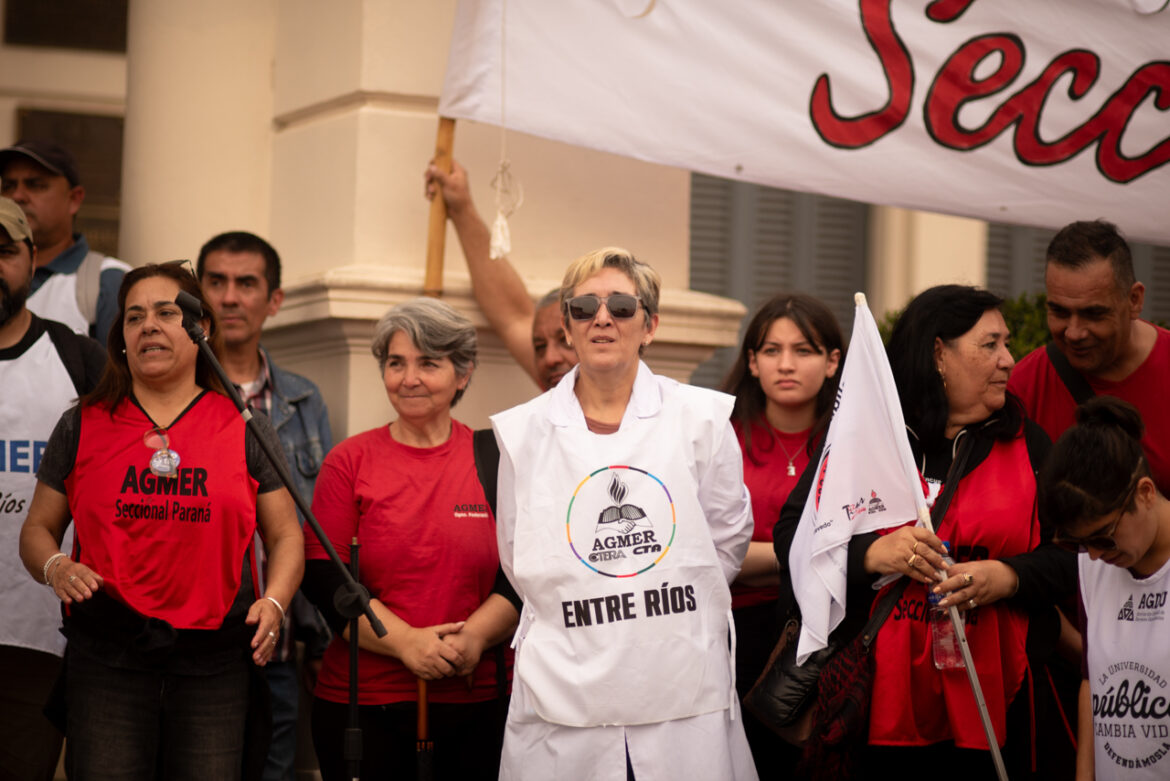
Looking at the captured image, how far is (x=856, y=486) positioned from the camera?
4.08 metres

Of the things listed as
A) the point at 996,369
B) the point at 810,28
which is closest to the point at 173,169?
the point at 810,28

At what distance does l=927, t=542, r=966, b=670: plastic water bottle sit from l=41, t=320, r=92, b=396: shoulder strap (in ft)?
9.05

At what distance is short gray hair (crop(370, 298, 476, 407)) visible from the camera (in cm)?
468

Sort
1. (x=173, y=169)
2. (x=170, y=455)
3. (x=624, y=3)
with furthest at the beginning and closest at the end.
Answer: (x=173, y=169), (x=624, y=3), (x=170, y=455)

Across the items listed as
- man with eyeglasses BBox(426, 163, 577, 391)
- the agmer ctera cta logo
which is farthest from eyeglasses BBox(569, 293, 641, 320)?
man with eyeglasses BBox(426, 163, 577, 391)

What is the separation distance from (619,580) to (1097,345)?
6.15 feet

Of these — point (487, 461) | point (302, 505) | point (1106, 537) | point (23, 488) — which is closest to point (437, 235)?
point (487, 461)

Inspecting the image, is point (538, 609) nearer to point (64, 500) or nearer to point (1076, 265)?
point (64, 500)

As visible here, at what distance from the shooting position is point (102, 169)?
9492mm

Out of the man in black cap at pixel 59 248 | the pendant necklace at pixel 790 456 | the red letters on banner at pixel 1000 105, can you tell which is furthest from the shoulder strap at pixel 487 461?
the red letters on banner at pixel 1000 105

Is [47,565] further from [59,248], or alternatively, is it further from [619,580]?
[59,248]

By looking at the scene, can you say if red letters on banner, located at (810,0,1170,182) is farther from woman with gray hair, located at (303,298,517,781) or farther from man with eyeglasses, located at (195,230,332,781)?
man with eyeglasses, located at (195,230,332,781)

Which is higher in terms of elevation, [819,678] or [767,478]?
[767,478]

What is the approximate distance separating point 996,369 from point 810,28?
74.9 inches
